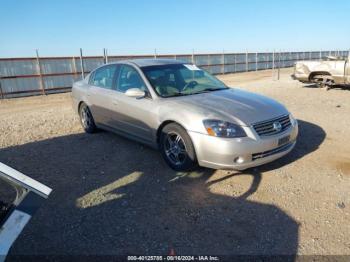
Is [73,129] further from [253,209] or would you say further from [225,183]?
[253,209]

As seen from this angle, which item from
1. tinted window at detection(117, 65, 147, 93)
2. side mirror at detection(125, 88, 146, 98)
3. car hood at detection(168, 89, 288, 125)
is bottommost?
car hood at detection(168, 89, 288, 125)

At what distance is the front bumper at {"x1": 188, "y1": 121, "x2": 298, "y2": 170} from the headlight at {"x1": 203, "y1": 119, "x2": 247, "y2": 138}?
6 cm

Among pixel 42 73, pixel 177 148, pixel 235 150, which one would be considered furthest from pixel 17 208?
pixel 42 73

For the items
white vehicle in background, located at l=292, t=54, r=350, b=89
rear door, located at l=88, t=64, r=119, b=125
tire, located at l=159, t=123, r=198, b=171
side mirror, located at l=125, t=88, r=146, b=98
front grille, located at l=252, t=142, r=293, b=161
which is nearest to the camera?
front grille, located at l=252, t=142, r=293, b=161

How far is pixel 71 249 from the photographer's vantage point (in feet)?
10.0

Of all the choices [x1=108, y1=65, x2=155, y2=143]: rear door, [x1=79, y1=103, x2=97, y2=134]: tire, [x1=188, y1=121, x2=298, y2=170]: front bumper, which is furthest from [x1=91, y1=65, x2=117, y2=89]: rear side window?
[x1=188, y1=121, x2=298, y2=170]: front bumper

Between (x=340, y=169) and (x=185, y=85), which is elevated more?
(x=185, y=85)

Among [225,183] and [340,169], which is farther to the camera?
[340,169]

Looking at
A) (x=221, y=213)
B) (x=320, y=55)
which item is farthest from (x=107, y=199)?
(x=320, y=55)

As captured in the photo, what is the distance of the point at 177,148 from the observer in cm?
464

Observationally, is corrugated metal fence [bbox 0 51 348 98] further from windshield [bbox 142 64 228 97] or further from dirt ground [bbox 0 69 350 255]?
dirt ground [bbox 0 69 350 255]

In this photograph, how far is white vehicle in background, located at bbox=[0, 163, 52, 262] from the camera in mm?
1961

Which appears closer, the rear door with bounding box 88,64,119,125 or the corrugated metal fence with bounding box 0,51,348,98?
the rear door with bounding box 88,64,119,125

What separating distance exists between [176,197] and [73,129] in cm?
434
